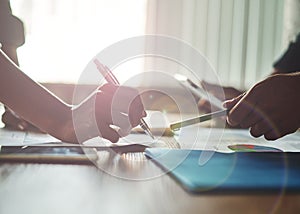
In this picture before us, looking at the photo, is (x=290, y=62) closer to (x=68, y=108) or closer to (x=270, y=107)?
(x=270, y=107)

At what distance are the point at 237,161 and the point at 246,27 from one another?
5.95 feet

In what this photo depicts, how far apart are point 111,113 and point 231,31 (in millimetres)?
1641

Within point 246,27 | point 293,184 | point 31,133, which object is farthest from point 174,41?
point 293,184

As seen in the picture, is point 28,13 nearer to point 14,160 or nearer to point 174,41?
point 174,41

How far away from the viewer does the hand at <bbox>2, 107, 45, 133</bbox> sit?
3.29ft

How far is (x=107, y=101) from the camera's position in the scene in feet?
2.56

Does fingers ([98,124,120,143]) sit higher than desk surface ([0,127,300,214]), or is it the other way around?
desk surface ([0,127,300,214])

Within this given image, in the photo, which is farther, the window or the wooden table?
the window

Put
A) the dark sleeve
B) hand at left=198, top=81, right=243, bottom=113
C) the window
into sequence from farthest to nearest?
the window → the dark sleeve → hand at left=198, top=81, right=243, bottom=113

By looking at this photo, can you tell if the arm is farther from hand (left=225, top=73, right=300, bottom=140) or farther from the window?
the window

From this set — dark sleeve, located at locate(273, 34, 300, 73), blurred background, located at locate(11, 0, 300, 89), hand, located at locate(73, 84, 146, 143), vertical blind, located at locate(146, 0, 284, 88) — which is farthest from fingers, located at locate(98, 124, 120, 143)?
vertical blind, located at locate(146, 0, 284, 88)

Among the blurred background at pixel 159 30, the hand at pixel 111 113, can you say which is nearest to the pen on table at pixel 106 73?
the hand at pixel 111 113

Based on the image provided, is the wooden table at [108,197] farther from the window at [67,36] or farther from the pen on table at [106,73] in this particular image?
the window at [67,36]

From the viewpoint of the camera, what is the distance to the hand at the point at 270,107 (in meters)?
0.70
